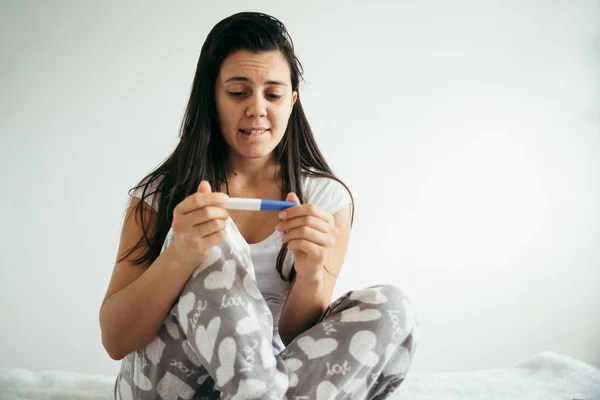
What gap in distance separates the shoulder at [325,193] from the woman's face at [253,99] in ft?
0.45

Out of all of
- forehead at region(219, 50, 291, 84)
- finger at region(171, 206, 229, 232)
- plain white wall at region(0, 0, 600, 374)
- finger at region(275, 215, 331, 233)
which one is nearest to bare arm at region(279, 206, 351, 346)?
finger at region(275, 215, 331, 233)

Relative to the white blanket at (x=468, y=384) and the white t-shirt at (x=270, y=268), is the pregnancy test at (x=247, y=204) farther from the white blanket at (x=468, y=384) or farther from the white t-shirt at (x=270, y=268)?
the white blanket at (x=468, y=384)

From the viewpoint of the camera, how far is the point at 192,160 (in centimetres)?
103

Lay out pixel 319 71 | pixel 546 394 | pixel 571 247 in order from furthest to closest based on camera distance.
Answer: pixel 571 247 → pixel 319 71 → pixel 546 394

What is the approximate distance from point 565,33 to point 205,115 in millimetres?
1351

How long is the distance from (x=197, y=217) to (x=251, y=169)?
1.33 ft

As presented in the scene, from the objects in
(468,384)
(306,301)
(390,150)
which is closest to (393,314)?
(306,301)

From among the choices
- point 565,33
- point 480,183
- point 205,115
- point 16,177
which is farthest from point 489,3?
point 16,177

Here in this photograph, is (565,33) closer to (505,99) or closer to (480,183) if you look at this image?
(505,99)

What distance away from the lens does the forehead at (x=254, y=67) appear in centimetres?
97

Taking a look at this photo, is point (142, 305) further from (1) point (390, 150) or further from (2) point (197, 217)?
(1) point (390, 150)

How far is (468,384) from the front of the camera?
1.31m

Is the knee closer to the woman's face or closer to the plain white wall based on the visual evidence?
the woman's face

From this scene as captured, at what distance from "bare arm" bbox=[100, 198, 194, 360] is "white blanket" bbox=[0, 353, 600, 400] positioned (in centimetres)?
42
